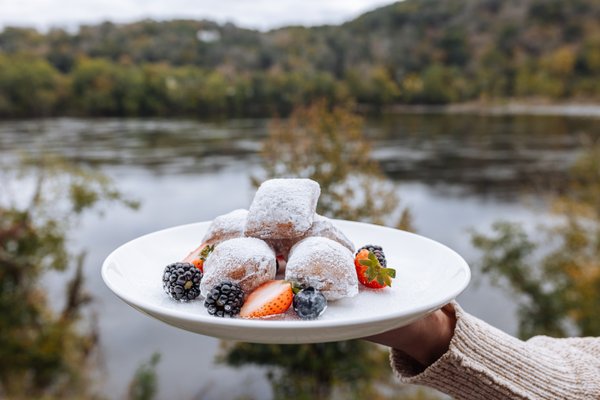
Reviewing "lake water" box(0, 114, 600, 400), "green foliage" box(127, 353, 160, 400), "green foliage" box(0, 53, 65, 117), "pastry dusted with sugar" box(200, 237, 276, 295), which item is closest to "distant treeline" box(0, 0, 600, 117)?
"green foliage" box(0, 53, 65, 117)

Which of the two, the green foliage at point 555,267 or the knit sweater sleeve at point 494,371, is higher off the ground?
the knit sweater sleeve at point 494,371

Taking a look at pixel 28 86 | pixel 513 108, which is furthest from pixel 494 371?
pixel 513 108

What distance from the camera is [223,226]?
106 cm

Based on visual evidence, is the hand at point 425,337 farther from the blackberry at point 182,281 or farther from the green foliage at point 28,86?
the green foliage at point 28,86

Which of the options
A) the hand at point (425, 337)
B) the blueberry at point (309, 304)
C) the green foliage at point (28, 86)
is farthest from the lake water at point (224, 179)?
the blueberry at point (309, 304)

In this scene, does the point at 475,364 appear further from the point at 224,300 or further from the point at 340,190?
the point at 340,190

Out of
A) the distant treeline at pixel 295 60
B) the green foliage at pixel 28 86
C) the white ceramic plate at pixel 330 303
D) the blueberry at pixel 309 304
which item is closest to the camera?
the white ceramic plate at pixel 330 303

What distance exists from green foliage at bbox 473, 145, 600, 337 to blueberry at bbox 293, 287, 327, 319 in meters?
6.27

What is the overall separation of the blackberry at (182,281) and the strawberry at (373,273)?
28 centimetres

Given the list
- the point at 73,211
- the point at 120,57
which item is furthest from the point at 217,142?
the point at 73,211

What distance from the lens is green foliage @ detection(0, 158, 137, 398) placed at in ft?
19.0

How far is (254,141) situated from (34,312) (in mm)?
11923

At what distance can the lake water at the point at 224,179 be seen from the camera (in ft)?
28.7

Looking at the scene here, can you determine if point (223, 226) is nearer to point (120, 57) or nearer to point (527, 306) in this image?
point (527, 306)
